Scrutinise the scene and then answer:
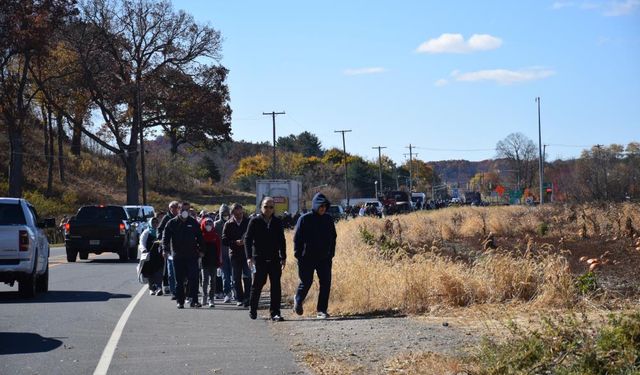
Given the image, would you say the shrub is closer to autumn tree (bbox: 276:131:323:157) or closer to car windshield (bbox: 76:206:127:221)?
car windshield (bbox: 76:206:127:221)

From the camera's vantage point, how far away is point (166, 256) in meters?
18.2

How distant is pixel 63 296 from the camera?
1895cm

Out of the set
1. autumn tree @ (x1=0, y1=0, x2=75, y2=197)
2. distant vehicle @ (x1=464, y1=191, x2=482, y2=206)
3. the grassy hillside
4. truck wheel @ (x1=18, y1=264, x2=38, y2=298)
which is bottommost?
truck wheel @ (x1=18, y1=264, x2=38, y2=298)

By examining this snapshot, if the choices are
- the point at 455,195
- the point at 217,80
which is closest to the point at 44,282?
the point at 217,80

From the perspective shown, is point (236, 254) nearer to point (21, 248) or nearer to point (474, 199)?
point (21, 248)

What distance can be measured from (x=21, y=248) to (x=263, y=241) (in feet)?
19.1

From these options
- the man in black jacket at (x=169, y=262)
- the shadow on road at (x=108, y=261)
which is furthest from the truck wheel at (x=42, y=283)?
the shadow on road at (x=108, y=261)

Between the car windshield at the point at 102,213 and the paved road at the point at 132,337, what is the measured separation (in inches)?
505

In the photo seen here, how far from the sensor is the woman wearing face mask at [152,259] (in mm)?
19422

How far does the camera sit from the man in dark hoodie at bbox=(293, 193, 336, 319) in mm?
14555

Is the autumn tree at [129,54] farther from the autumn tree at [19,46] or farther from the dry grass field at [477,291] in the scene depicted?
the dry grass field at [477,291]

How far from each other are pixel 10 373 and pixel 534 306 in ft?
22.7

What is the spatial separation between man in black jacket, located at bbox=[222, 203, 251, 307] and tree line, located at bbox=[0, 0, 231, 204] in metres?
40.1

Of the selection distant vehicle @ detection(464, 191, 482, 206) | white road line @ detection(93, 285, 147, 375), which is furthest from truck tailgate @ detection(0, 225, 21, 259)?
distant vehicle @ detection(464, 191, 482, 206)
